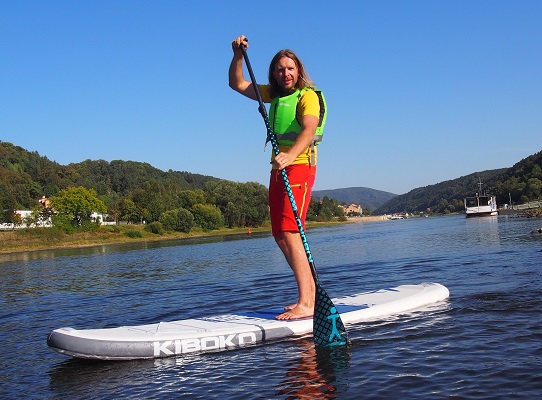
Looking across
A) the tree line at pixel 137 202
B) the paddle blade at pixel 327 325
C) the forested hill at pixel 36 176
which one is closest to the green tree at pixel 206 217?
the tree line at pixel 137 202

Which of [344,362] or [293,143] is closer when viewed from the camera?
[344,362]

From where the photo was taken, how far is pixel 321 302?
19.7ft

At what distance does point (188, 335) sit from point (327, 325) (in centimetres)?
166

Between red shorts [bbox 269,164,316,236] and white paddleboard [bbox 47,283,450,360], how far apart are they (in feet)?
4.02

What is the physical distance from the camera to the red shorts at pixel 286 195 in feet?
21.3

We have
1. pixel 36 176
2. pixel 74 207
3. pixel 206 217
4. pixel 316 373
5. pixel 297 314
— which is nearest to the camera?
pixel 316 373

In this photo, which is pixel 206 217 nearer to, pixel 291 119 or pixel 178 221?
pixel 178 221

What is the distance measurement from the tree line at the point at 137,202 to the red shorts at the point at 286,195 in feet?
288

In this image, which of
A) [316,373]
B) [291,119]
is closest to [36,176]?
[291,119]

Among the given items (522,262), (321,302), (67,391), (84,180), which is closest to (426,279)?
(522,262)

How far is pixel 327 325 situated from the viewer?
19.6 feet

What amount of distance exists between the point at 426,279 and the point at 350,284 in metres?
1.76

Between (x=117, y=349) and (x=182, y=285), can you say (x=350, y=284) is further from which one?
(x=117, y=349)

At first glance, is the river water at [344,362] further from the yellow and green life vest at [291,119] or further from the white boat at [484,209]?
the white boat at [484,209]
